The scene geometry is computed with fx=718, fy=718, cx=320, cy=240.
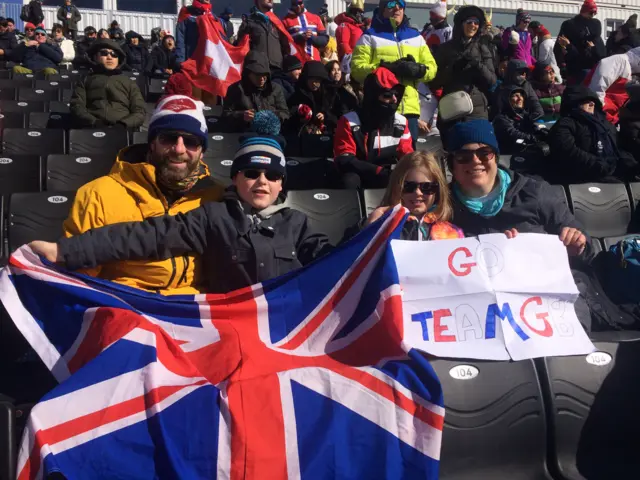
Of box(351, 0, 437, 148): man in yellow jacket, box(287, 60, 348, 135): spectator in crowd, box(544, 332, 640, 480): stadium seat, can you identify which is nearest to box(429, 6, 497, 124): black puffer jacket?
box(351, 0, 437, 148): man in yellow jacket

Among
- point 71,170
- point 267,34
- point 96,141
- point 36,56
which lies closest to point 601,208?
point 71,170

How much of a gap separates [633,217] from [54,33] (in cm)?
1243

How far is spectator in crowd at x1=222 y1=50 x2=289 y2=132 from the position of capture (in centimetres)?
737

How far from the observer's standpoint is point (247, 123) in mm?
7328

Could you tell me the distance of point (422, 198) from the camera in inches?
148

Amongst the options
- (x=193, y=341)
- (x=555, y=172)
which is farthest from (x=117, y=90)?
(x=193, y=341)

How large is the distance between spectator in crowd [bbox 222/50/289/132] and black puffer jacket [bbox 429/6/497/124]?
1.72 meters

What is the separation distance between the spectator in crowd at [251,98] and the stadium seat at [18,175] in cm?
242

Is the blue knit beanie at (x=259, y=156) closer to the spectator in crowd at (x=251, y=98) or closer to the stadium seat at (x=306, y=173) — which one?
the stadium seat at (x=306, y=173)

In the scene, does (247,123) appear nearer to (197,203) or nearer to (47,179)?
(47,179)

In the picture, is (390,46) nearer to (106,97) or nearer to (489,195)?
(106,97)

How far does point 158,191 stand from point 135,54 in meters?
11.7

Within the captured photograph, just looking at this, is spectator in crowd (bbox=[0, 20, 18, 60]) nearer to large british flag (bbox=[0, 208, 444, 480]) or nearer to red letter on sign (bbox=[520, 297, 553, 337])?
large british flag (bbox=[0, 208, 444, 480])

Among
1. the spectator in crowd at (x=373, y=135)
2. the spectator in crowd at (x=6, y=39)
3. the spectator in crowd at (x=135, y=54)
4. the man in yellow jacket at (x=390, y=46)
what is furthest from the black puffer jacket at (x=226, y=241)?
the spectator in crowd at (x=135, y=54)
